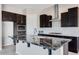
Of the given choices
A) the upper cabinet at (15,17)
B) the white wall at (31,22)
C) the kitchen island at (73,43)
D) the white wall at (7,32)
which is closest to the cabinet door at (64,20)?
the kitchen island at (73,43)

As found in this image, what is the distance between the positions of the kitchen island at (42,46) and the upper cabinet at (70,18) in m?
0.49

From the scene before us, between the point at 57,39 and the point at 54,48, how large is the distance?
25.1 inches

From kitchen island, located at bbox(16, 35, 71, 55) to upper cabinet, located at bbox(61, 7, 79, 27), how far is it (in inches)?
19.2

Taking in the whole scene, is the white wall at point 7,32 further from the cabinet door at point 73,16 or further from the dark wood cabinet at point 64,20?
the cabinet door at point 73,16

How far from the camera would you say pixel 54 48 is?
7.93ft

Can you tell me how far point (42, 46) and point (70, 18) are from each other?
1137 mm

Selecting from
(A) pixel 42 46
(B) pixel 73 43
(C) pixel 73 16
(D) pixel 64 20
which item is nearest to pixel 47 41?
(A) pixel 42 46

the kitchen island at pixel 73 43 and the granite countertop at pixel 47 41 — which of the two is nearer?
the granite countertop at pixel 47 41

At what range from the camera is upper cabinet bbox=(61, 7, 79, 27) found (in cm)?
303

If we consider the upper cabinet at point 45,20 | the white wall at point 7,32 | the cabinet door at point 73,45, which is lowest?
the cabinet door at point 73,45

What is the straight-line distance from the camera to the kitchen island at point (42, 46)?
2467 mm
